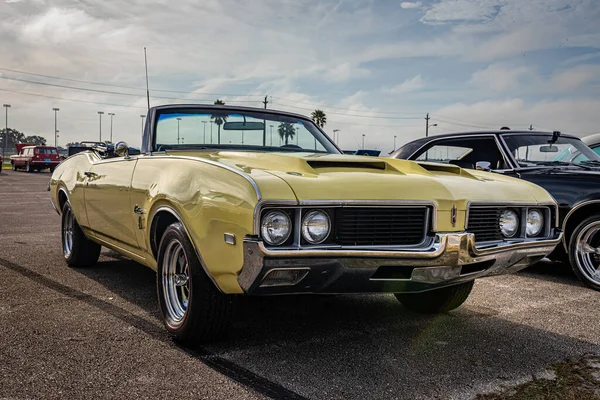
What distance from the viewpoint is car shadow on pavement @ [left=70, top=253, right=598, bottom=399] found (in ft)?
9.29

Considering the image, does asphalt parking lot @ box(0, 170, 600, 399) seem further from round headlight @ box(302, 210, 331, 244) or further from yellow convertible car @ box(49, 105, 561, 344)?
round headlight @ box(302, 210, 331, 244)

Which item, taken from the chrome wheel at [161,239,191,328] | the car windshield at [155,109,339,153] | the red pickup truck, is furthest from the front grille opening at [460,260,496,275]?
the red pickup truck

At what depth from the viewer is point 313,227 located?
111 inches

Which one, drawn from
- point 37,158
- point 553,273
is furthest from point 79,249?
point 37,158

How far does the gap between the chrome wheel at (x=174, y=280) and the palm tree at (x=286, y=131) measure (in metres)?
1.56

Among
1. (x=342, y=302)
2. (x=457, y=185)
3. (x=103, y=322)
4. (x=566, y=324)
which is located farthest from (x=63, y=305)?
(x=566, y=324)

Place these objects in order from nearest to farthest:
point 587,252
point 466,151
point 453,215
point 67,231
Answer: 1. point 453,215
2. point 587,252
3. point 67,231
4. point 466,151

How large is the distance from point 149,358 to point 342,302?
1.79 metres

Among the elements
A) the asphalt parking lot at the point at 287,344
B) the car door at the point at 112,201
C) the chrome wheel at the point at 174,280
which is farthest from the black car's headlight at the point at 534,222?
the car door at the point at 112,201

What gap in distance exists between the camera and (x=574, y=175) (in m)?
5.45

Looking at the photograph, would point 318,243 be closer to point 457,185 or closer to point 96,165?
point 457,185

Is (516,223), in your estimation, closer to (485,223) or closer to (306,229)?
(485,223)

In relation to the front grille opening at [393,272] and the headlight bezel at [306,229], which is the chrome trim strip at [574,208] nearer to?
the front grille opening at [393,272]

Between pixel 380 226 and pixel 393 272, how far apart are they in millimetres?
260
